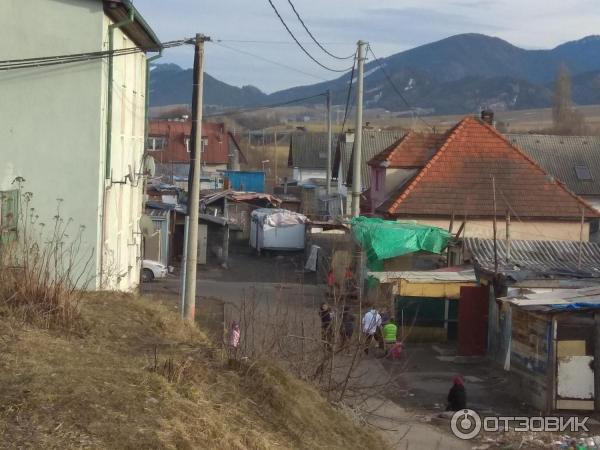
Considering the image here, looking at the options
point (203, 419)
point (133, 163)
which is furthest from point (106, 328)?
point (133, 163)

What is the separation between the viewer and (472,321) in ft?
62.8

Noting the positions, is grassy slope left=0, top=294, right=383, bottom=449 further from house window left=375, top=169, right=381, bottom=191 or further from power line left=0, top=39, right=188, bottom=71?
house window left=375, top=169, right=381, bottom=191

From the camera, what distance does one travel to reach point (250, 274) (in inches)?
1302

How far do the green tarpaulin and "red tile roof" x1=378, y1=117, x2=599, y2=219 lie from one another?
270 centimetres

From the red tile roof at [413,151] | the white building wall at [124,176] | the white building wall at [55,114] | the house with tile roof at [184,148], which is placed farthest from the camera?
the house with tile roof at [184,148]

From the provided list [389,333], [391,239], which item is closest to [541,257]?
[391,239]

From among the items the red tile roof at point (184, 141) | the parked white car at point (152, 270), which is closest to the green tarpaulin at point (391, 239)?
the parked white car at point (152, 270)

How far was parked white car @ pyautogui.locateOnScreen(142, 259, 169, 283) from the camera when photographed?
29.3 m

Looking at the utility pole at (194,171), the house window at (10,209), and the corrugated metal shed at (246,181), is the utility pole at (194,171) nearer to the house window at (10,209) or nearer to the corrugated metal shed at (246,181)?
the house window at (10,209)

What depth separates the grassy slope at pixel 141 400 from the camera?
19.4 ft

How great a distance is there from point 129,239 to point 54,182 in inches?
218

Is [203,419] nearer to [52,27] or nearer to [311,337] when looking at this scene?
[311,337]

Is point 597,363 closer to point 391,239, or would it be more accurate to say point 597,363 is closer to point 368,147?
point 391,239

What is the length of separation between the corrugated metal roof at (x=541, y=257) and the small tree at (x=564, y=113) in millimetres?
88690
